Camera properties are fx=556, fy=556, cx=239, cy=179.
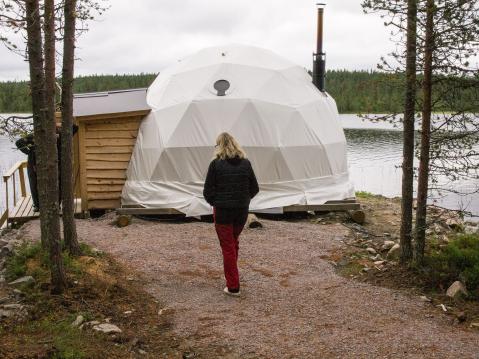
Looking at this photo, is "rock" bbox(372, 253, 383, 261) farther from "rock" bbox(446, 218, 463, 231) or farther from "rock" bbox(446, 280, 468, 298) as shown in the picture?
"rock" bbox(446, 218, 463, 231)

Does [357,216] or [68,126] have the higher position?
[68,126]

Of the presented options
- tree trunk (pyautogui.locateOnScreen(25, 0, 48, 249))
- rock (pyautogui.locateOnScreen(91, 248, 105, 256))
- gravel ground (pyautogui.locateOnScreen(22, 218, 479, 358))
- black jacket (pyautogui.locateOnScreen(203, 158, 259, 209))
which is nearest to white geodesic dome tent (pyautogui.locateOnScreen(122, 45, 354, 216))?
gravel ground (pyautogui.locateOnScreen(22, 218, 479, 358))

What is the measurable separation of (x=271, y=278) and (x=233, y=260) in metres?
1.16

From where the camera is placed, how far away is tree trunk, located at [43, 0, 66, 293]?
6.45 m

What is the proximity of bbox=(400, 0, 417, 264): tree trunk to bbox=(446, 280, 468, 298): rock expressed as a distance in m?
1.09

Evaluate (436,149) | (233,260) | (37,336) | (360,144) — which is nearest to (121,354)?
(37,336)

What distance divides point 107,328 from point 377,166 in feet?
75.6

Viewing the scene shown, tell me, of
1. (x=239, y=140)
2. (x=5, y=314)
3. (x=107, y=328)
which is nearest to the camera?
(x=107, y=328)

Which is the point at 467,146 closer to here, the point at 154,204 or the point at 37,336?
the point at 37,336

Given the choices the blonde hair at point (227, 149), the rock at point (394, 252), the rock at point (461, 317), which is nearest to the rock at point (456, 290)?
the rock at point (461, 317)

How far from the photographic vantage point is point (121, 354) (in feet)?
17.8

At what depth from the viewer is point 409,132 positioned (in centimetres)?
792

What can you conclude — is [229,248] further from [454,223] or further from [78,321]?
[454,223]

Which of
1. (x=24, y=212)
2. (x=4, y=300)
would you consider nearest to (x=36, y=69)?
(x=4, y=300)
